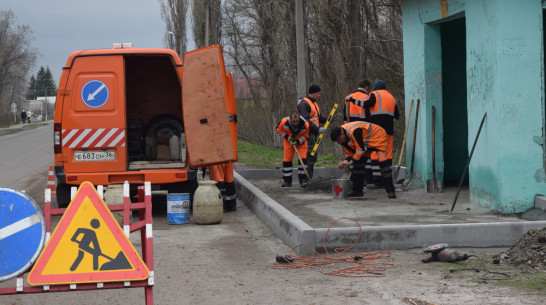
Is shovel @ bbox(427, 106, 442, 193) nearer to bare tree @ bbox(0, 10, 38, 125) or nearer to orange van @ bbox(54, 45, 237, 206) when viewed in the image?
orange van @ bbox(54, 45, 237, 206)

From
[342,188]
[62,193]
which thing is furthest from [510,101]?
[62,193]

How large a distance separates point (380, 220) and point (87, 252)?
4.98 m

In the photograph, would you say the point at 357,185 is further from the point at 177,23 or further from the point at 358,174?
the point at 177,23

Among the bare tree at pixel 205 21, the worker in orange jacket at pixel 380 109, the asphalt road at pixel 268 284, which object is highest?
the bare tree at pixel 205 21

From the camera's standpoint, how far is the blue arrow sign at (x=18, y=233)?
5.29 metres

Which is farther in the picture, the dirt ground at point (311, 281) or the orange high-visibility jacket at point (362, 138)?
the orange high-visibility jacket at point (362, 138)

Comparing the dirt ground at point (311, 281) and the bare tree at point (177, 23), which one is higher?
the bare tree at point (177, 23)

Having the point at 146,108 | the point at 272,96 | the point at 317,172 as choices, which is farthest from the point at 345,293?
the point at 272,96

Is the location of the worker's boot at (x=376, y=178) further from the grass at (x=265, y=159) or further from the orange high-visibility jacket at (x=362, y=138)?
the grass at (x=265, y=159)

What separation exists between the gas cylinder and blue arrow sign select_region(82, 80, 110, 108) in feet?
6.34

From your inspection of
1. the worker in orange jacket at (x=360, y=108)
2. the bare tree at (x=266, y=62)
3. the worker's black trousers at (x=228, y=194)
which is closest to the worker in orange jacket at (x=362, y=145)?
the worker in orange jacket at (x=360, y=108)

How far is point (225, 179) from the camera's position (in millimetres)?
11992

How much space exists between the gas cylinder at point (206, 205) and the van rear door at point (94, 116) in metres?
1.31

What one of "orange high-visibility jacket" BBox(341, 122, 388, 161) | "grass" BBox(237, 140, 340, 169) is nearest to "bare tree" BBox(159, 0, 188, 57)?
"grass" BBox(237, 140, 340, 169)
